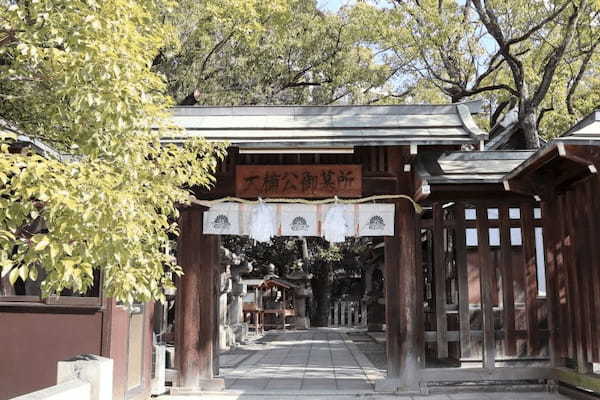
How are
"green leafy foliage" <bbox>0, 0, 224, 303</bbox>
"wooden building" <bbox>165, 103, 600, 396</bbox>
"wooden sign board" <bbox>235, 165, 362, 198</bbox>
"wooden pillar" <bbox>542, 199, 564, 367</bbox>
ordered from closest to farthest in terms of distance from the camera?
"green leafy foliage" <bbox>0, 0, 224, 303</bbox>
"wooden building" <bbox>165, 103, 600, 396</bbox>
"wooden pillar" <bbox>542, 199, 564, 367</bbox>
"wooden sign board" <bbox>235, 165, 362, 198</bbox>

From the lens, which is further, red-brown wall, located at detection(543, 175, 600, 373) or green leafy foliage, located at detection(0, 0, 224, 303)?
red-brown wall, located at detection(543, 175, 600, 373)

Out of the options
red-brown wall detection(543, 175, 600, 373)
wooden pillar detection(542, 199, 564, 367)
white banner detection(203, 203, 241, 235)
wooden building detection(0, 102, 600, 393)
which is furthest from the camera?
white banner detection(203, 203, 241, 235)

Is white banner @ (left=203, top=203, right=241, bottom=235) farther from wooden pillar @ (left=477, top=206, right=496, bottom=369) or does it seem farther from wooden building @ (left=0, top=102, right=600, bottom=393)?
wooden pillar @ (left=477, top=206, right=496, bottom=369)

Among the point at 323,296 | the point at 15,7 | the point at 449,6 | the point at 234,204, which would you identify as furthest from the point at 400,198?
the point at 323,296

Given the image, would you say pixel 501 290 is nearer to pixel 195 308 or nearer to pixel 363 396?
pixel 363 396

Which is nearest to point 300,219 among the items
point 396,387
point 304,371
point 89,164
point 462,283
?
point 462,283

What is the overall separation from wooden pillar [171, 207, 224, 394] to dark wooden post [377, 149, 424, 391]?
292cm

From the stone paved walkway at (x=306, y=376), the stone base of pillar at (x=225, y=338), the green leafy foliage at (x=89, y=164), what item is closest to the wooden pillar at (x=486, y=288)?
the stone paved walkway at (x=306, y=376)

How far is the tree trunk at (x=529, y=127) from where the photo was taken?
1475 centimetres

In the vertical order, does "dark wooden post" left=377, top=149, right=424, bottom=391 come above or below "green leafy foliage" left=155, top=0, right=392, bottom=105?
below

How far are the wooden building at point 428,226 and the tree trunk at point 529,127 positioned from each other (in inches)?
205

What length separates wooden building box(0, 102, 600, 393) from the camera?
29.5 ft

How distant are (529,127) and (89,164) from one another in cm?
1300

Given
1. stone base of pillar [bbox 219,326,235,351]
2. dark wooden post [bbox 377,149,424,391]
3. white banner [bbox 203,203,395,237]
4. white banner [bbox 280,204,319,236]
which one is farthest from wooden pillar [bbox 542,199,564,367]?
stone base of pillar [bbox 219,326,235,351]
